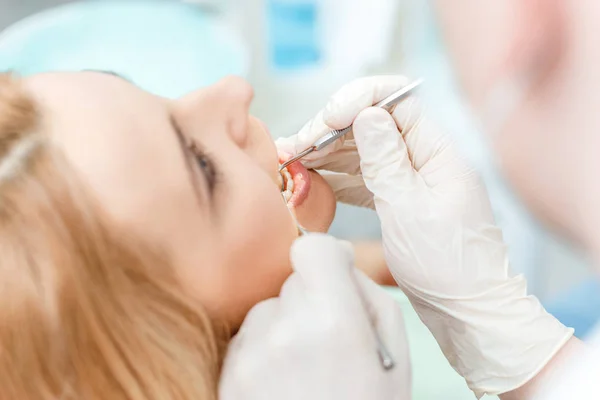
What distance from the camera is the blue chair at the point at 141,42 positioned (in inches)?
46.8

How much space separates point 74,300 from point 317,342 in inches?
9.8

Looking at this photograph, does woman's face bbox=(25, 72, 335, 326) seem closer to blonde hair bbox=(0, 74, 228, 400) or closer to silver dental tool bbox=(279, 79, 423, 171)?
blonde hair bbox=(0, 74, 228, 400)

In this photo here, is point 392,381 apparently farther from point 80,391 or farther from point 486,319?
point 80,391

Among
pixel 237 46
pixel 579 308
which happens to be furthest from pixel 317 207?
pixel 237 46

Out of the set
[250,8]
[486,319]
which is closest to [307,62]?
[250,8]

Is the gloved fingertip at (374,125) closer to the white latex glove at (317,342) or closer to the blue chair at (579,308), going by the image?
the white latex glove at (317,342)

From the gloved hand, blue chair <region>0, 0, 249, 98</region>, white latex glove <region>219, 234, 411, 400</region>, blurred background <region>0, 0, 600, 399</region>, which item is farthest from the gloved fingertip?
blue chair <region>0, 0, 249, 98</region>

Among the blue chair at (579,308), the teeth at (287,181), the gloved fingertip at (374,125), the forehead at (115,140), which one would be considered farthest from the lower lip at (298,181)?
the blue chair at (579,308)

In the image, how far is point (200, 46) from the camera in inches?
51.2

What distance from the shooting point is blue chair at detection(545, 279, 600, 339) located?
2.81 feet

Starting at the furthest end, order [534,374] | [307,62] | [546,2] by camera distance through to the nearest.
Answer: [307,62] → [534,374] → [546,2]

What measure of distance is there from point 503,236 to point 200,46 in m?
0.83

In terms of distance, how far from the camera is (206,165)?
654 millimetres

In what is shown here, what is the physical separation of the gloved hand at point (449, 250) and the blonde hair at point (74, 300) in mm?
316
